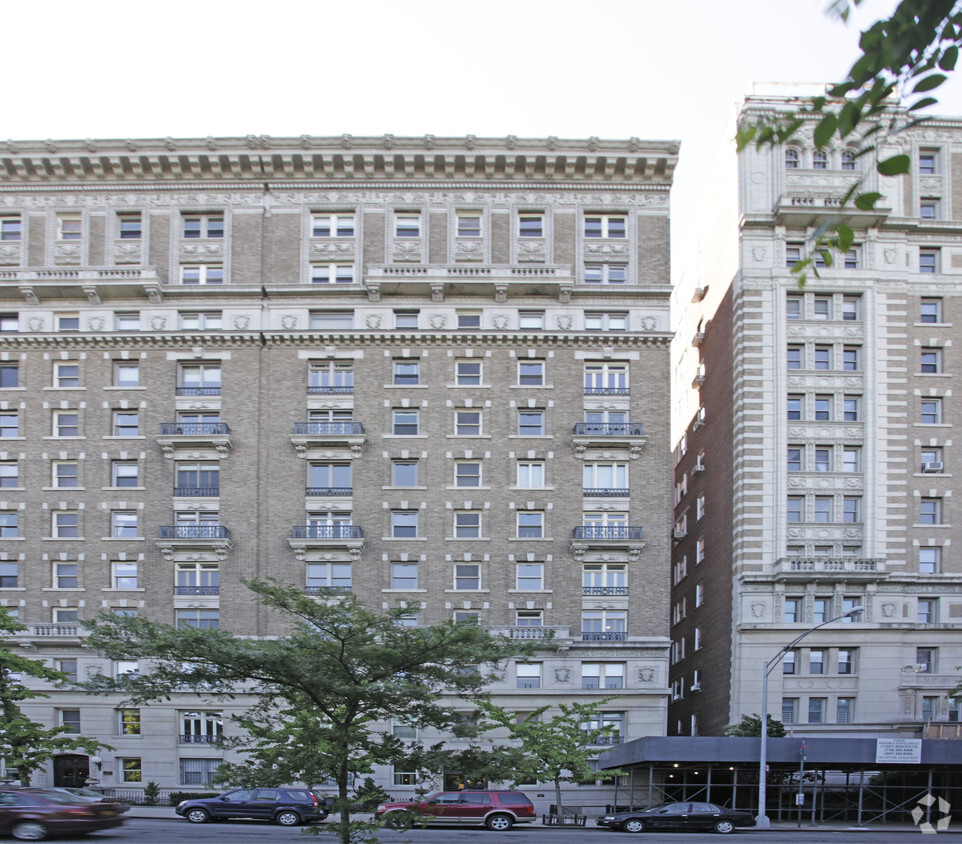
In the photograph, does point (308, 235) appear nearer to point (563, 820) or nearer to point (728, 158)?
point (728, 158)

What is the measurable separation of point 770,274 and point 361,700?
127ft

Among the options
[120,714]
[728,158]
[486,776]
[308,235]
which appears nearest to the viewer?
[486,776]

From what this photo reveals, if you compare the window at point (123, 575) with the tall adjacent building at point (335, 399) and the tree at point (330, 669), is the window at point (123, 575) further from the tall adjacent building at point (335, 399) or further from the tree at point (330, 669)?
the tree at point (330, 669)

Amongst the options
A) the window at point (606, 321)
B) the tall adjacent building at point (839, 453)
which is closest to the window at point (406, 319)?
the window at point (606, 321)

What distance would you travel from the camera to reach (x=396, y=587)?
53.6m

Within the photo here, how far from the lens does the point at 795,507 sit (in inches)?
2144

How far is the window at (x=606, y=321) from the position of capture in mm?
55969

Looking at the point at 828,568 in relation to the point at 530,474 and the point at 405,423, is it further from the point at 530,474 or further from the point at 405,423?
the point at 405,423

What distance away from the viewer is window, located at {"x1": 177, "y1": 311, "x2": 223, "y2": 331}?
55906 millimetres

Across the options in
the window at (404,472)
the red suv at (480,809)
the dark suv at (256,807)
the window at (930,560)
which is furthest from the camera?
the window at (404,472)

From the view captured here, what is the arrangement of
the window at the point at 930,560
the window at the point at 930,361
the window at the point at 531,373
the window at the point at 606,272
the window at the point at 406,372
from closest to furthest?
the window at the point at 930,560, the window at the point at 531,373, the window at the point at 406,372, the window at the point at 930,361, the window at the point at 606,272

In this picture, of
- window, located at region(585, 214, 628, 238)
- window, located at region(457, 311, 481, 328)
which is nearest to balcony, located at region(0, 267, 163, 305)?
window, located at region(457, 311, 481, 328)

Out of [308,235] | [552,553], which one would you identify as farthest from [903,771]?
[308,235]

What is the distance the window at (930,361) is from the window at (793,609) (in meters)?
13.9
